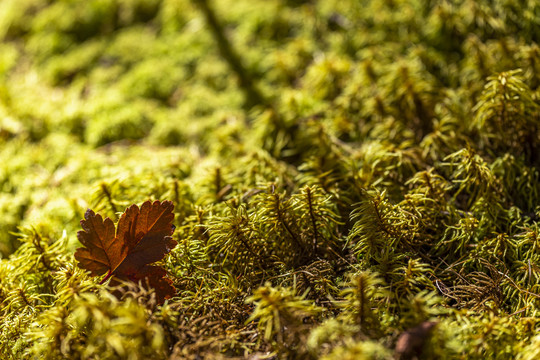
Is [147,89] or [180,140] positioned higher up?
[147,89]

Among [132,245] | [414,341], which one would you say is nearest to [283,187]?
[132,245]

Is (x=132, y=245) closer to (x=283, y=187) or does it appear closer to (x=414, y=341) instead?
(x=283, y=187)

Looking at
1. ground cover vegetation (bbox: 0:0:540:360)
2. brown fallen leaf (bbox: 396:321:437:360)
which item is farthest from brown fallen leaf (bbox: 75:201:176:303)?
brown fallen leaf (bbox: 396:321:437:360)

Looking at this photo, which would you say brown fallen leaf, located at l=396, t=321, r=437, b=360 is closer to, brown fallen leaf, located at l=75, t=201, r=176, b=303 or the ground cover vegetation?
the ground cover vegetation

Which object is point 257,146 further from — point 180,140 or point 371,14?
point 371,14

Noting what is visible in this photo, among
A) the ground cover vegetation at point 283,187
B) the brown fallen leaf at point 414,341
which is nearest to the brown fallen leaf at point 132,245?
the ground cover vegetation at point 283,187

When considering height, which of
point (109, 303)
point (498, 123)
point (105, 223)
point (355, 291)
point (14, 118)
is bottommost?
point (498, 123)

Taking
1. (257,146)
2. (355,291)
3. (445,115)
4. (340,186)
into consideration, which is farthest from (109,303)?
(445,115)

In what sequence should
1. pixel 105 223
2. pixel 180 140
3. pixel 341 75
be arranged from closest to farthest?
pixel 105 223, pixel 341 75, pixel 180 140

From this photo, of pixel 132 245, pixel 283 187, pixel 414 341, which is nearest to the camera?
pixel 414 341
